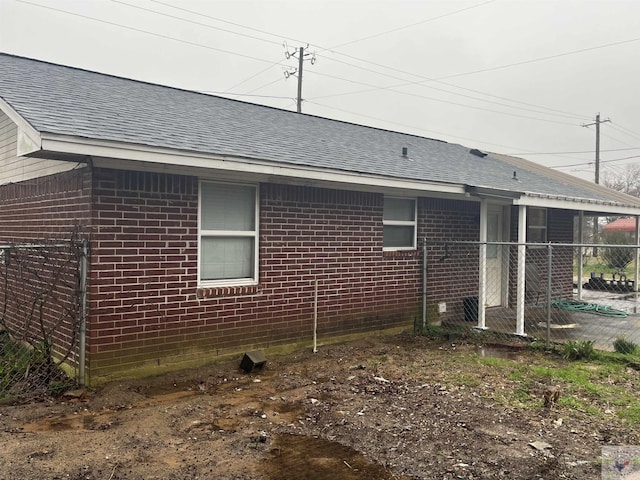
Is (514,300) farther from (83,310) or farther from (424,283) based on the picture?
(83,310)

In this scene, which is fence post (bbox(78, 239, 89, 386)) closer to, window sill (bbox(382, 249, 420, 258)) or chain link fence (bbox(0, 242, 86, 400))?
chain link fence (bbox(0, 242, 86, 400))

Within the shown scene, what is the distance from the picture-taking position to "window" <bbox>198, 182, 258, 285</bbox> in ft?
22.2

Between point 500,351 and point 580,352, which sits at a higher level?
point 580,352

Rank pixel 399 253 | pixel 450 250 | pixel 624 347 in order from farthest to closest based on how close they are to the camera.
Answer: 1. pixel 450 250
2. pixel 399 253
3. pixel 624 347

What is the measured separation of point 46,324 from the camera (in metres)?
6.70

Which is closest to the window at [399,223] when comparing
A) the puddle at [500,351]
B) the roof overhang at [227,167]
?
the roof overhang at [227,167]

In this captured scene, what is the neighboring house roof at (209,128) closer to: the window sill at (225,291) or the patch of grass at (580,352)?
the window sill at (225,291)

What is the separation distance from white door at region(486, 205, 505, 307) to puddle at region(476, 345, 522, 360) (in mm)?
3229

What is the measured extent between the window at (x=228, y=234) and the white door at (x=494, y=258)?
20.0 ft

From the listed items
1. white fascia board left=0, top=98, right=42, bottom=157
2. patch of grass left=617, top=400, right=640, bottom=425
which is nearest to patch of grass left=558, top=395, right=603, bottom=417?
patch of grass left=617, top=400, right=640, bottom=425

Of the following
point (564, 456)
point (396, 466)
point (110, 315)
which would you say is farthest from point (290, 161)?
point (564, 456)

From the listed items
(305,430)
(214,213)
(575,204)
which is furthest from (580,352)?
(214,213)

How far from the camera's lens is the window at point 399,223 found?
29.9 ft

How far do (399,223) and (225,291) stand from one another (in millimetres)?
3731
